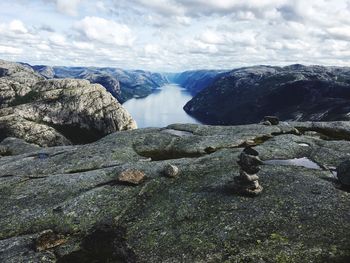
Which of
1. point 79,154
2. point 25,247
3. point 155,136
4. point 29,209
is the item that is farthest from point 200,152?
point 25,247

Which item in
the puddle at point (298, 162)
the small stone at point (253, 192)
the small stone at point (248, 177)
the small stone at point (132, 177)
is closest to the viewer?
the small stone at point (253, 192)

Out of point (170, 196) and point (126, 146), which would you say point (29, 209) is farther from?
point (126, 146)

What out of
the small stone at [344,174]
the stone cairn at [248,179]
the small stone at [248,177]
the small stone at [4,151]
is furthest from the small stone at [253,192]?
the small stone at [4,151]

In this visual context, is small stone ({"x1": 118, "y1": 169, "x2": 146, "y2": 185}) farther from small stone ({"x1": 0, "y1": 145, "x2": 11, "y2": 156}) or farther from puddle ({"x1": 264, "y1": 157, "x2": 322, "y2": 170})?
small stone ({"x1": 0, "y1": 145, "x2": 11, "y2": 156})

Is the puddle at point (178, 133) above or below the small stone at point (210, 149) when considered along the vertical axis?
below

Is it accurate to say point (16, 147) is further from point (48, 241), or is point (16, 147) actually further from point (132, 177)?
point (48, 241)

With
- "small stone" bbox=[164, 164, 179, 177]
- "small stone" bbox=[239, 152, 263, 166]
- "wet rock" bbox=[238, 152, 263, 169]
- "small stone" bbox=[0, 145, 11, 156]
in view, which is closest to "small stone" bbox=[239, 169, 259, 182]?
"wet rock" bbox=[238, 152, 263, 169]

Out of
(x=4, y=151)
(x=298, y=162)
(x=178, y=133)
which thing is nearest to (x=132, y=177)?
(x=298, y=162)

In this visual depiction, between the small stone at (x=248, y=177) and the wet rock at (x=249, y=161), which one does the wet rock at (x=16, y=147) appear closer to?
the wet rock at (x=249, y=161)
